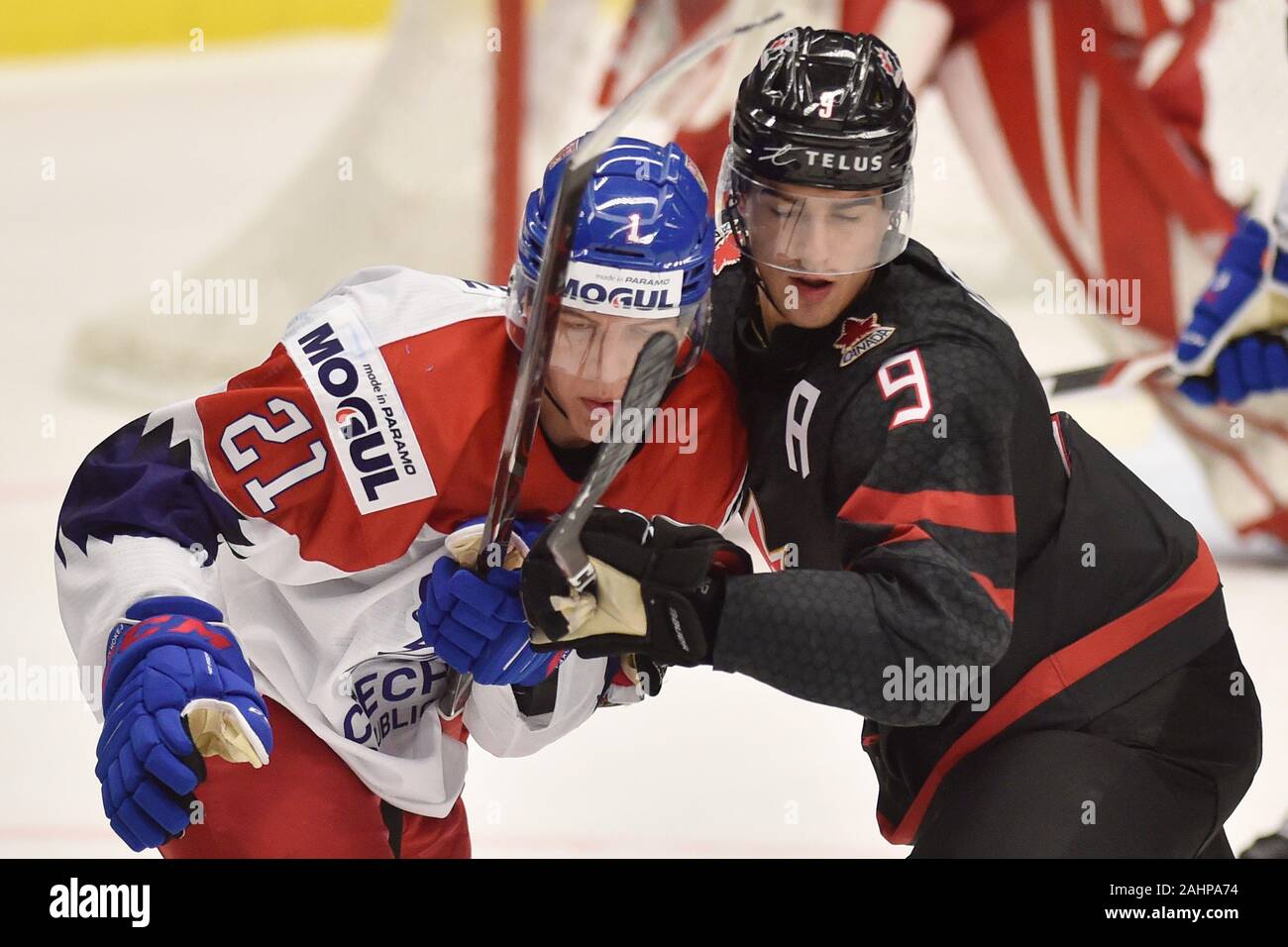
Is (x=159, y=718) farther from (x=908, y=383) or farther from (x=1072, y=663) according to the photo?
(x=1072, y=663)

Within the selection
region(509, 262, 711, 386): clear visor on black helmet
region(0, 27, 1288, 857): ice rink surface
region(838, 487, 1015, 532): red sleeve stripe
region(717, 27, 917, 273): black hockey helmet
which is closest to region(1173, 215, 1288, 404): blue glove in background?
region(0, 27, 1288, 857): ice rink surface

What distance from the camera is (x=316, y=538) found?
249cm

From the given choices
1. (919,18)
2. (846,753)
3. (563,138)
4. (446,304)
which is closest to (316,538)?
(446,304)

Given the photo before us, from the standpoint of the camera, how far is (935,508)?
220 centimetres

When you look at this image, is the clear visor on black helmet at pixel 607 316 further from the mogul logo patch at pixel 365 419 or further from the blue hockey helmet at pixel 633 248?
the mogul logo patch at pixel 365 419

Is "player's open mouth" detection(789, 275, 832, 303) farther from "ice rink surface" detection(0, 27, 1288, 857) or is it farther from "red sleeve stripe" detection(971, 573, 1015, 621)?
"ice rink surface" detection(0, 27, 1288, 857)

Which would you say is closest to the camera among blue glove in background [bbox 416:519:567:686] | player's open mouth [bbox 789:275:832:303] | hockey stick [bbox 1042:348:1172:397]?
blue glove in background [bbox 416:519:567:686]

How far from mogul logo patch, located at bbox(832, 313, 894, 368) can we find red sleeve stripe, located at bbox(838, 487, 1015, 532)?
0.68ft

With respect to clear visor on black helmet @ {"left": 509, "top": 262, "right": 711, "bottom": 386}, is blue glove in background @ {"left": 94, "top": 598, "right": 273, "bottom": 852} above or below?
below

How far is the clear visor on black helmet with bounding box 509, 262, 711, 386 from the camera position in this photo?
2.29 m

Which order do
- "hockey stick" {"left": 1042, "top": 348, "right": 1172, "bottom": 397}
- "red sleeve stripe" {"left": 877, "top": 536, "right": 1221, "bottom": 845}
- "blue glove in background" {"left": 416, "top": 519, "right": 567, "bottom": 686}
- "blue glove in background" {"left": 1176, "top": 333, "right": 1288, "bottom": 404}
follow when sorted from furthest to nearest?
"hockey stick" {"left": 1042, "top": 348, "right": 1172, "bottom": 397} < "blue glove in background" {"left": 1176, "top": 333, "right": 1288, "bottom": 404} < "red sleeve stripe" {"left": 877, "top": 536, "right": 1221, "bottom": 845} < "blue glove in background" {"left": 416, "top": 519, "right": 567, "bottom": 686}

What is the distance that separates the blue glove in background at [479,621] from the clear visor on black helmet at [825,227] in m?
0.53

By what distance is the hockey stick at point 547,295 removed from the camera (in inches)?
76.3

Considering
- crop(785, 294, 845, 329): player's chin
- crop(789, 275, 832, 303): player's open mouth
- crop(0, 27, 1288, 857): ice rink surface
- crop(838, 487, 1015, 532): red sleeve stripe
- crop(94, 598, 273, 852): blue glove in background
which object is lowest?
crop(0, 27, 1288, 857): ice rink surface
